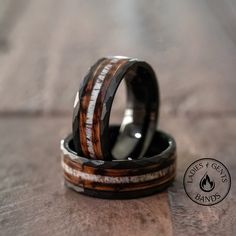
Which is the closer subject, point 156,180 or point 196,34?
point 156,180

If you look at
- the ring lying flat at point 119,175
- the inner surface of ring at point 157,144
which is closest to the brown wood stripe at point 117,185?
the ring lying flat at point 119,175

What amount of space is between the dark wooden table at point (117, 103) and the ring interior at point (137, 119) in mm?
76

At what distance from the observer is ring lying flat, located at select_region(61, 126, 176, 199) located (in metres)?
0.68

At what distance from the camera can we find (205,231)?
61 cm

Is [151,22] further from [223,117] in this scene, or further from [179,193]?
[179,193]

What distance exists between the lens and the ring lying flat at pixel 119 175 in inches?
26.7

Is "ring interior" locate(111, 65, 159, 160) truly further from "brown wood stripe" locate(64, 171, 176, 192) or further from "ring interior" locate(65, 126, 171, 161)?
"brown wood stripe" locate(64, 171, 176, 192)

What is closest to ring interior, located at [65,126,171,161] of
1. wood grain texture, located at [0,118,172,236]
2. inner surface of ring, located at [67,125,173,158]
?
inner surface of ring, located at [67,125,173,158]

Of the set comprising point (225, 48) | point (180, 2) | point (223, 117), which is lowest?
point (223, 117)

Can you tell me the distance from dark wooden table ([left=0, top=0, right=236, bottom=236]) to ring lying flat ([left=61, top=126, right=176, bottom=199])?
0.05ft

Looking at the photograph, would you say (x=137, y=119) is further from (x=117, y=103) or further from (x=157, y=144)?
(x=117, y=103)

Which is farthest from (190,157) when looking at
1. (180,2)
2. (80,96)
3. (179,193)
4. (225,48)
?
(180,2)

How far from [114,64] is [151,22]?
697mm

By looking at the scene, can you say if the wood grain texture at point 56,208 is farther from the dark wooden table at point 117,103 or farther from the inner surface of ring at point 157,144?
the inner surface of ring at point 157,144
